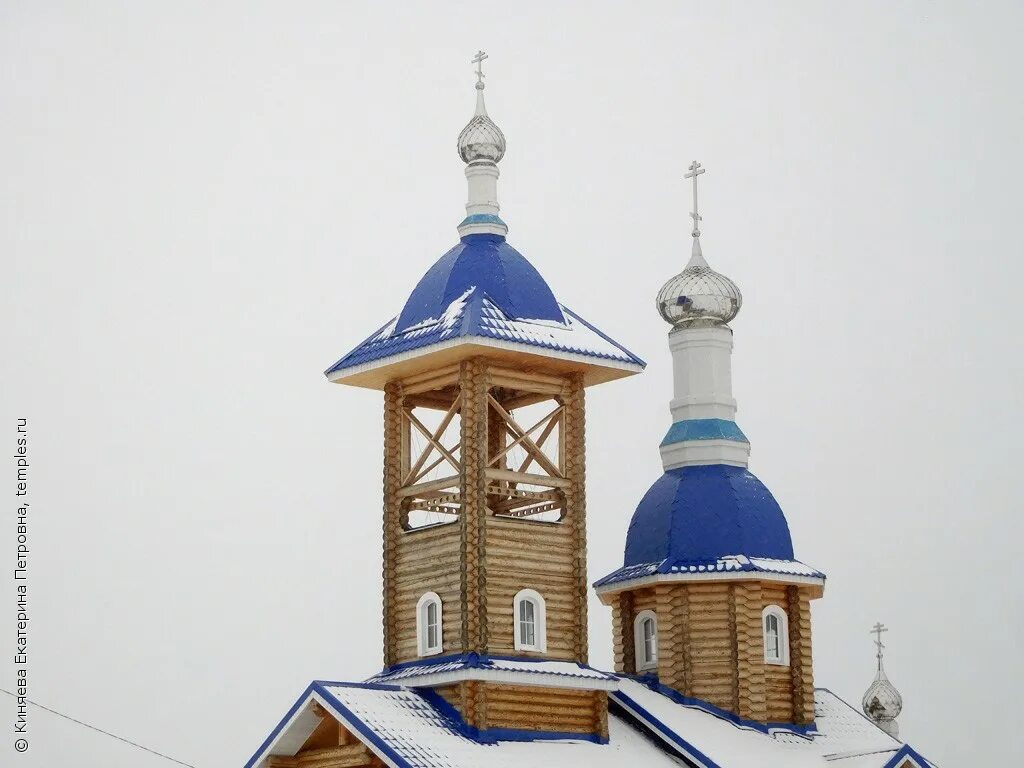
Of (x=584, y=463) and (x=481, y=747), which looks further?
(x=584, y=463)

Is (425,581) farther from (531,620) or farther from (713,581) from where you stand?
(713,581)

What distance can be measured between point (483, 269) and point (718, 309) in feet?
21.5

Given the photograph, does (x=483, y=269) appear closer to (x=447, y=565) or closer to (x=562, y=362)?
(x=562, y=362)

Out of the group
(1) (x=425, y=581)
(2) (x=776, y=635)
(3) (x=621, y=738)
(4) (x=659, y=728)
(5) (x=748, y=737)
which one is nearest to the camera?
(1) (x=425, y=581)

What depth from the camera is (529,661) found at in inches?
1001

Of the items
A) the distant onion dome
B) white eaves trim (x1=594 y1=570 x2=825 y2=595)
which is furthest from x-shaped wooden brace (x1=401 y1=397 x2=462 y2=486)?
the distant onion dome

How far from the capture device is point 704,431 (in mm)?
31219

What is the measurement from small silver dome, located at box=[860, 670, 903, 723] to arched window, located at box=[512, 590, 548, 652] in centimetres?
1126

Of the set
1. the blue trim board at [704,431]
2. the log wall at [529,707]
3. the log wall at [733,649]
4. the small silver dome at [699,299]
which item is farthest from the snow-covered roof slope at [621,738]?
the small silver dome at [699,299]

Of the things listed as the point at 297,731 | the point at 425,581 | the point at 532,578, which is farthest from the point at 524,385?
the point at 297,731

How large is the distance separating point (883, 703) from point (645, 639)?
6432 mm

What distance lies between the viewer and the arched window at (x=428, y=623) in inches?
1014

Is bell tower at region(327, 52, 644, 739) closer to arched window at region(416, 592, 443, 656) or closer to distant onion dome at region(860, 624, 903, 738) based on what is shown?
arched window at region(416, 592, 443, 656)

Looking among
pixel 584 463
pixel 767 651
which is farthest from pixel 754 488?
pixel 584 463
